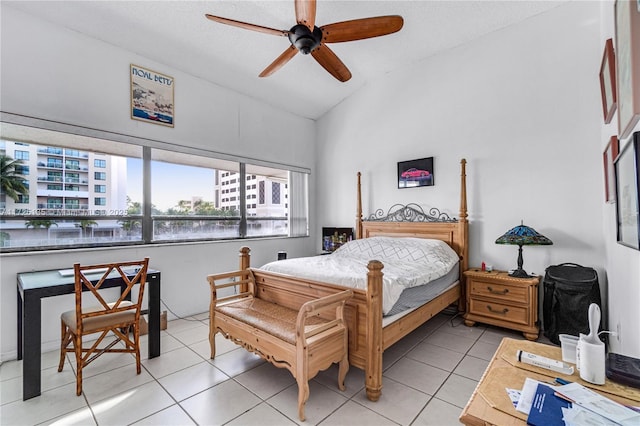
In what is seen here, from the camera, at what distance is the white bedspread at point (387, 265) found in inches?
93.8

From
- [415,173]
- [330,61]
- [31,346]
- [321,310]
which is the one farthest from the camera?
[415,173]

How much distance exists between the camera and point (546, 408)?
96 centimetres

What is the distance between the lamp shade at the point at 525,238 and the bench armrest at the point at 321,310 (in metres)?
2.02

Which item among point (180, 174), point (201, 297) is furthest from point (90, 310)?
point (180, 174)

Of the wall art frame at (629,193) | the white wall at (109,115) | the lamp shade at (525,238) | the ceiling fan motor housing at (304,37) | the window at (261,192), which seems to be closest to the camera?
the wall art frame at (629,193)

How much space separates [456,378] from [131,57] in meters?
4.61

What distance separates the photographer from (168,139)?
145 inches

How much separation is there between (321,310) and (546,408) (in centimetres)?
127

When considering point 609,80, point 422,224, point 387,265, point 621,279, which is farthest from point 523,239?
point 609,80

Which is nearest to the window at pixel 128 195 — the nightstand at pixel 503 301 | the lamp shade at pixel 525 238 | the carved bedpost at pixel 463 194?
the carved bedpost at pixel 463 194

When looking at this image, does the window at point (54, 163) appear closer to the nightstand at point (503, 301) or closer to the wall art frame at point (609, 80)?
the nightstand at point (503, 301)

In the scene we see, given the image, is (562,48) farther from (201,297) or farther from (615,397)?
(201,297)

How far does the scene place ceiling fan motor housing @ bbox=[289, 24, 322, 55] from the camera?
228cm

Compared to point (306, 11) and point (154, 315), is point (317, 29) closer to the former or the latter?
point (306, 11)
